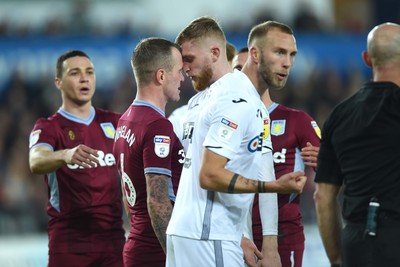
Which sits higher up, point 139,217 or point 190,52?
point 190,52

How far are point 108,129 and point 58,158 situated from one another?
0.83 metres

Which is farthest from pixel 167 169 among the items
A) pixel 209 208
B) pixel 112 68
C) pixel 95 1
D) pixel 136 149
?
pixel 95 1

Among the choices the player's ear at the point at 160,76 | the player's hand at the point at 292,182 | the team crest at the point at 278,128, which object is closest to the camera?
the player's hand at the point at 292,182

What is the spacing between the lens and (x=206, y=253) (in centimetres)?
517

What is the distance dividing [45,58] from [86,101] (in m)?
7.45

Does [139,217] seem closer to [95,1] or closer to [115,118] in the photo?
[115,118]

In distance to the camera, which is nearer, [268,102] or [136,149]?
[136,149]

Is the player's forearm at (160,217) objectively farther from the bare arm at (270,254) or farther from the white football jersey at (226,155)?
the bare arm at (270,254)

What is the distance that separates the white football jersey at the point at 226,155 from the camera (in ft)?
16.7

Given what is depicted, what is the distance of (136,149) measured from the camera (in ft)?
19.3

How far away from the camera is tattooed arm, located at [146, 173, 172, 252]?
568cm

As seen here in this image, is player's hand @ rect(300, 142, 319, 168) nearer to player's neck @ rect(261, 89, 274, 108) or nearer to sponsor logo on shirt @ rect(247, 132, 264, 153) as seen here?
player's neck @ rect(261, 89, 274, 108)

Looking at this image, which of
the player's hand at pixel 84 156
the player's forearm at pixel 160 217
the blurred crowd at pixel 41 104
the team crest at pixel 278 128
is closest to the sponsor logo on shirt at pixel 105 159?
the player's hand at pixel 84 156

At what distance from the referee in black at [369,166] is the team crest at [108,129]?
106 inches
